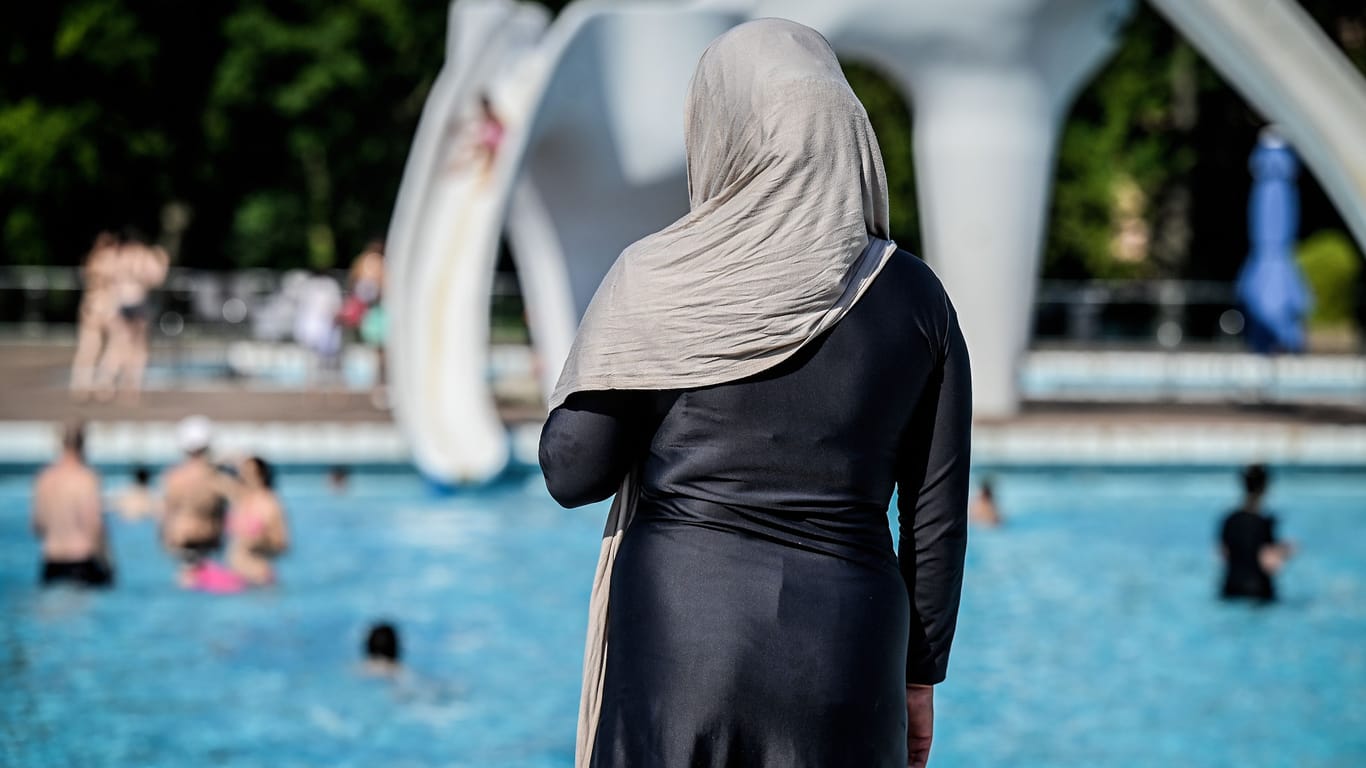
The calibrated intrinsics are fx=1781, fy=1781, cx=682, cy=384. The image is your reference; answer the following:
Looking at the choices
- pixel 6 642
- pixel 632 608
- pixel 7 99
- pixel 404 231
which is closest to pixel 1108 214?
pixel 7 99

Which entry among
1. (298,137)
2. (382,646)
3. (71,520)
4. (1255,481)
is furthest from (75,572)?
(298,137)

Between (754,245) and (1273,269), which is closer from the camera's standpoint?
(754,245)

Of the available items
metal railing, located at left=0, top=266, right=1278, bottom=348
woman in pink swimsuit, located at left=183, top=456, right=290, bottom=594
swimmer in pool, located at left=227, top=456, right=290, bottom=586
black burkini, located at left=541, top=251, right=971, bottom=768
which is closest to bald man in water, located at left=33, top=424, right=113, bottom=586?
woman in pink swimsuit, located at left=183, top=456, right=290, bottom=594

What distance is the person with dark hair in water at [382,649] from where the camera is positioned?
24.8 feet

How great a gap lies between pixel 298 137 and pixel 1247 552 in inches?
1110

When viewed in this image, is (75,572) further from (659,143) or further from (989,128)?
(989,128)

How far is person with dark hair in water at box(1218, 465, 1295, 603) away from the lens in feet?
28.4

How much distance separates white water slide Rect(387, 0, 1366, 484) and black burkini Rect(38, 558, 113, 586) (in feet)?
9.43

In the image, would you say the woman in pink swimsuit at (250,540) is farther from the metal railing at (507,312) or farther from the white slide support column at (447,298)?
the metal railing at (507,312)

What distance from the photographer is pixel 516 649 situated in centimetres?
825

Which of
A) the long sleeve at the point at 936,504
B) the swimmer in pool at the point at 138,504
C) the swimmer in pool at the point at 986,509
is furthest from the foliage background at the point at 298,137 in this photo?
the long sleeve at the point at 936,504

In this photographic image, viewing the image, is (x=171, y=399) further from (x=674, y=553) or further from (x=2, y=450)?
(x=674, y=553)

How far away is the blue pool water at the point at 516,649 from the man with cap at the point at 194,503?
29cm

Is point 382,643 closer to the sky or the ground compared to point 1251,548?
closer to the ground
